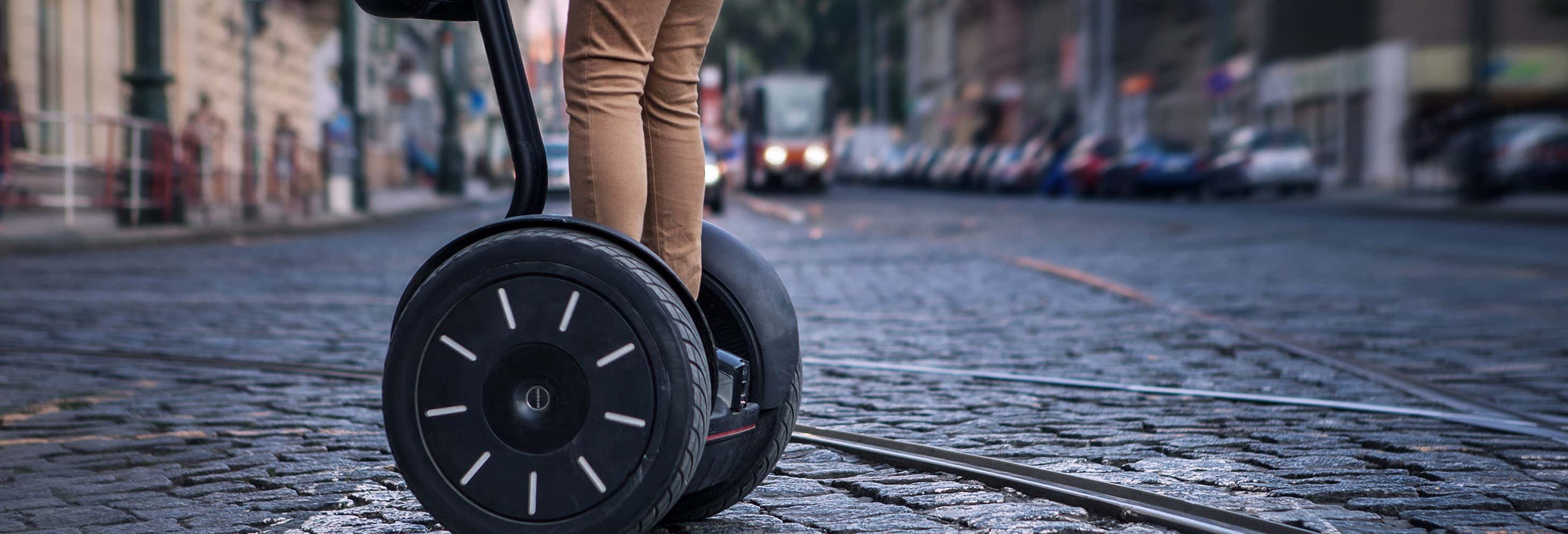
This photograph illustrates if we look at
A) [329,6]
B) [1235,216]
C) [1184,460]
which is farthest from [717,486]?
[329,6]

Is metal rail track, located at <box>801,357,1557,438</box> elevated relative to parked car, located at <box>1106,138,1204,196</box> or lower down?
lower down

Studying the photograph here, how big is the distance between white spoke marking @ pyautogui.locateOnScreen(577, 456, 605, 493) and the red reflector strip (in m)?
0.24

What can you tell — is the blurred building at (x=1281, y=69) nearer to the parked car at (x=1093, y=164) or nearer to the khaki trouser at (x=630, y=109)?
the parked car at (x=1093, y=164)

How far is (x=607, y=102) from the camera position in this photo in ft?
9.57

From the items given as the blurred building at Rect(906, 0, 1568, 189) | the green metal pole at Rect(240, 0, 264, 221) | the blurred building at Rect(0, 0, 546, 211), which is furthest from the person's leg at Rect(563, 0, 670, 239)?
the blurred building at Rect(906, 0, 1568, 189)

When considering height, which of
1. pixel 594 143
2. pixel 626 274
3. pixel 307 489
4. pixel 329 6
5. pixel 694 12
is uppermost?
pixel 329 6

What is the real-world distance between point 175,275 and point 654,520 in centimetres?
907

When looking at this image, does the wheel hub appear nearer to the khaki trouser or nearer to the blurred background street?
the khaki trouser

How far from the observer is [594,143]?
2.92 m

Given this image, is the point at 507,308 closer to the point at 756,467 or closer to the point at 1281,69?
the point at 756,467

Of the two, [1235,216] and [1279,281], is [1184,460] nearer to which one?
[1279,281]

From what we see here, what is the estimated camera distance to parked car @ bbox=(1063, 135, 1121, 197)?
116 feet

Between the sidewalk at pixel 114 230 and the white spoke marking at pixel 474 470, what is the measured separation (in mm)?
12117

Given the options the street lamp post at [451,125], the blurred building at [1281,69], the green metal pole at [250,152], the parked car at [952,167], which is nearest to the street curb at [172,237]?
the green metal pole at [250,152]
